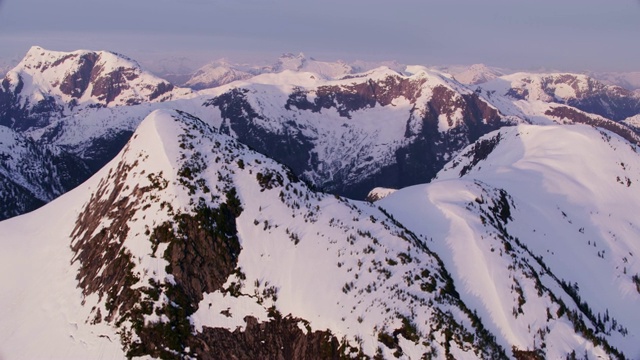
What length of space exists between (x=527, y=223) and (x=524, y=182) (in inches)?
905

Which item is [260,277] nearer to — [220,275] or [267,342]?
[220,275]

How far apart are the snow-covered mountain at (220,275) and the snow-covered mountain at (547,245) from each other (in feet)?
13.4

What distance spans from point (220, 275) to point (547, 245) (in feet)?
143

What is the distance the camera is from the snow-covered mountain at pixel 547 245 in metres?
39.1

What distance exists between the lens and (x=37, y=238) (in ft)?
162

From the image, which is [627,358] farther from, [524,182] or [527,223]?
[524,182]

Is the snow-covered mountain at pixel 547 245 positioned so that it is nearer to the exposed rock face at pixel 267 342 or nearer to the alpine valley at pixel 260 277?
the alpine valley at pixel 260 277

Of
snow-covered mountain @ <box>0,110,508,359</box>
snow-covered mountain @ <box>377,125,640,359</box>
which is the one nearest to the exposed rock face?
snow-covered mountain @ <box>0,110,508,359</box>

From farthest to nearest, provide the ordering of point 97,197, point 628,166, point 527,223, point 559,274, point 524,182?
point 628,166 → point 524,182 → point 527,223 → point 559,274 → point 97,197

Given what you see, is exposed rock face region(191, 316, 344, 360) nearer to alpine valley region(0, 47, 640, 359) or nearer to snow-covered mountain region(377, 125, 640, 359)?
alpine valley region(0, 47, 640, 359)

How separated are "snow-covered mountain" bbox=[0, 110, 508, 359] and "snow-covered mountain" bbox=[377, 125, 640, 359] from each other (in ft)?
13.4

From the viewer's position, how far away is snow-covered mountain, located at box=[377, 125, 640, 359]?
39.1m

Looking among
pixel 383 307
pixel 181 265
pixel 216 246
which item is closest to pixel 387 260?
pixel 383 307

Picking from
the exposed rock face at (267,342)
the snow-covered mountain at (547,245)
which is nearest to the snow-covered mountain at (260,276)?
the exposed rock face at (267,342)
